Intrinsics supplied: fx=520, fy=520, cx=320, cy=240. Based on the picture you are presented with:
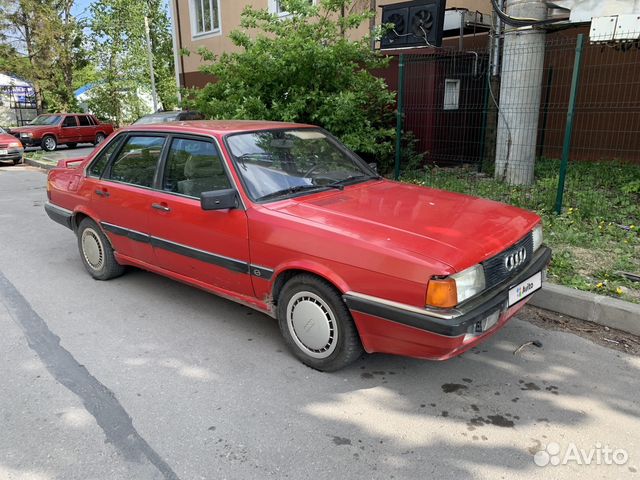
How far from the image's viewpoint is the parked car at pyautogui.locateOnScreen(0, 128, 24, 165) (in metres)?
15.3

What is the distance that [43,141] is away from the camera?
65.2 ft

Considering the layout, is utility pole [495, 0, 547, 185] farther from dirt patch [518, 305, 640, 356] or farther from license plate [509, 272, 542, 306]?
license plate [509, 272, 542, 306]

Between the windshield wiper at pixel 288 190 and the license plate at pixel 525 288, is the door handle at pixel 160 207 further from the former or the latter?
the license plate at pixel 525 288

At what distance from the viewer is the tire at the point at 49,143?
19.9 meters

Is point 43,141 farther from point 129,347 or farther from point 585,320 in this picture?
point 585,320

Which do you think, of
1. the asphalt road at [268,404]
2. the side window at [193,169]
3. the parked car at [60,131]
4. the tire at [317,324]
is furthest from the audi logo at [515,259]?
the parked car at [60,131]

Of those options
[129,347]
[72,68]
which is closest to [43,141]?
[72,68]

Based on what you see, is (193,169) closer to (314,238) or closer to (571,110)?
(314,238)

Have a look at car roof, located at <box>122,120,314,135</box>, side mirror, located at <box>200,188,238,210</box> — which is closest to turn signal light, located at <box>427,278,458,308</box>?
side mirror, located at <box>200,188,238,210</box>

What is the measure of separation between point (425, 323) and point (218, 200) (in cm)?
159

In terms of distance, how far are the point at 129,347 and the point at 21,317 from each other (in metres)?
1.22

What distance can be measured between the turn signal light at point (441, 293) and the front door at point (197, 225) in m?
1.37

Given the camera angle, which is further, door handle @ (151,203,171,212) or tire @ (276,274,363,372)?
door handle @ (151,203,171,212)

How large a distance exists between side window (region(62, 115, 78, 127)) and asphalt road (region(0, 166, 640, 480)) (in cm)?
1880
